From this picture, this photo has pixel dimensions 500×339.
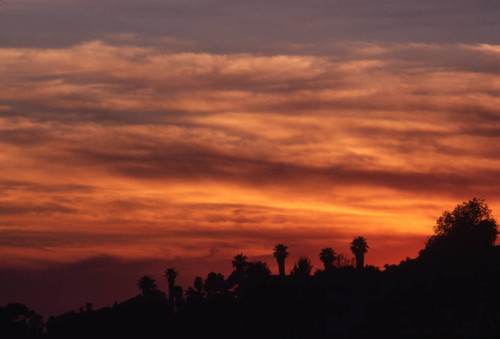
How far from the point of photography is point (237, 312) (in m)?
156

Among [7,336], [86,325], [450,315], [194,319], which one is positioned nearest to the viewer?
[450,315]

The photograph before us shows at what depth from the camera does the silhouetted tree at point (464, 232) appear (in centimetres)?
18438

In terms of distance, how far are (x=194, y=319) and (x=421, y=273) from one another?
5060 cm

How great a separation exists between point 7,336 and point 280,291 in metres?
75.1

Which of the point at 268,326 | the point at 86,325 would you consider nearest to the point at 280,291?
the point at 268,326

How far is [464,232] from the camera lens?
190m

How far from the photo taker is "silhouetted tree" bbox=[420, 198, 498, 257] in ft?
605

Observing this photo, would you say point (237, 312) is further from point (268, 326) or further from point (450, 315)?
point (450, 315)

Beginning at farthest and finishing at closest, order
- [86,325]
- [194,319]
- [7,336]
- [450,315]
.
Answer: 1. [7,336]
2. [86,325]
3. [194,319]
4. [450,315]

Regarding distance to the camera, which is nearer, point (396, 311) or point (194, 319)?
point (396, 311)

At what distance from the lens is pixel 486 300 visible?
14862cm

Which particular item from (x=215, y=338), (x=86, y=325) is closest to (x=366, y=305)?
(x=215, y=338)

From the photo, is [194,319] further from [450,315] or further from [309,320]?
[450,315]

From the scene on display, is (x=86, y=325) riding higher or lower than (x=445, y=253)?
lower
